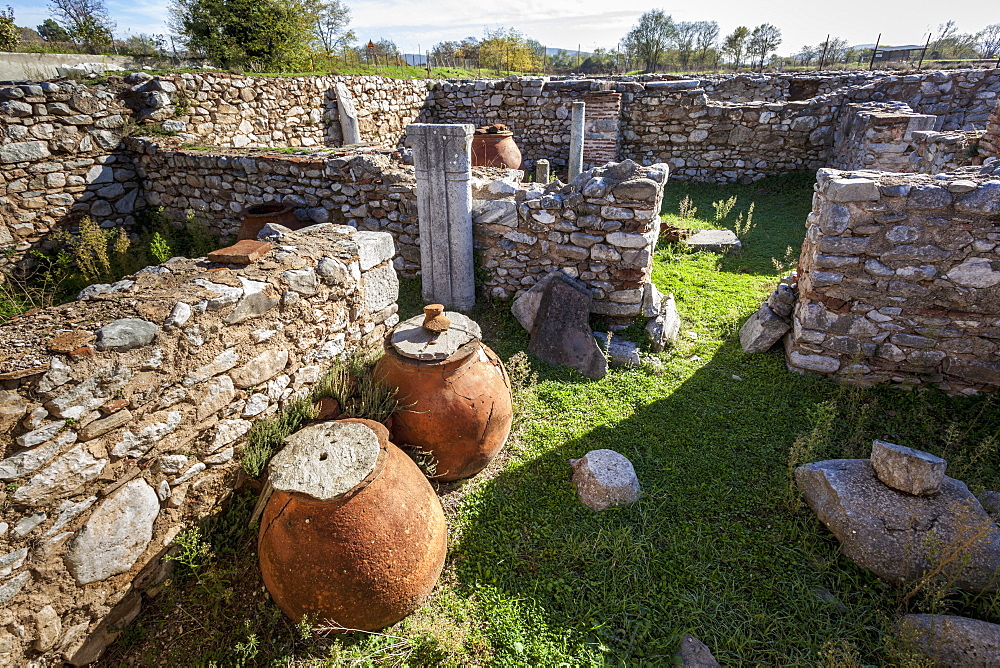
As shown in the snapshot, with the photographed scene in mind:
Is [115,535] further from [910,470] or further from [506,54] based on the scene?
[506,54]

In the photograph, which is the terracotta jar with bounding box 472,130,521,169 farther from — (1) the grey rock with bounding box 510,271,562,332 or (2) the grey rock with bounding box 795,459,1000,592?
(2) the grey rock with bounding box 795,459,1000,592

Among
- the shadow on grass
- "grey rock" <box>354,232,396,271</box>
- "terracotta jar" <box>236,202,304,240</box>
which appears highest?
"grey rock" <box>354,232,396,271</box>

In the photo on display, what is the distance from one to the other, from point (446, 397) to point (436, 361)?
9.4 inches

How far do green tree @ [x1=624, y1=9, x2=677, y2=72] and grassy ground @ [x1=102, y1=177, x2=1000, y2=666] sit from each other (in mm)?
30881

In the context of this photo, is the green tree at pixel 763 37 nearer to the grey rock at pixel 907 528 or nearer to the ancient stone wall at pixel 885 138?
the ancient stone wall at pixel 885 138

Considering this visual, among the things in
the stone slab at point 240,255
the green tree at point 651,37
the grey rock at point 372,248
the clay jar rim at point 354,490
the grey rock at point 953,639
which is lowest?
the grey rock at point 953,639

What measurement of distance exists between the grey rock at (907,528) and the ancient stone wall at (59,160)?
30.3 feet

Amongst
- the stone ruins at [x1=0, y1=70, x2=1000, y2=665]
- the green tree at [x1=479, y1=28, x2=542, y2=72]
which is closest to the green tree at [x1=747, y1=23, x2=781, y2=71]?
the green tree at [x1=479, y1=28, x2=542, y2=72]

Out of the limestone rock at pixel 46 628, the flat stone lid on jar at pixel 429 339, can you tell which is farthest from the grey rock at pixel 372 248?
the limestone rock at pixel 46 628

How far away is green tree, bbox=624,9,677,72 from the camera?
29422mm

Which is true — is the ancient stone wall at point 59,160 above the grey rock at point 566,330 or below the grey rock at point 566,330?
above

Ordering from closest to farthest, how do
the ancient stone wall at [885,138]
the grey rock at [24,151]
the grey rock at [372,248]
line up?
the grey rock at [372,248]
the grey rock at [24,151]
the ancient stone wall at [885,138]

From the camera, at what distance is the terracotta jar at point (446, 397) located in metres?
3.04

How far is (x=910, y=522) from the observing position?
8.91ft
